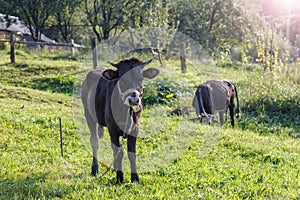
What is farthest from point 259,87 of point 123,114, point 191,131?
point 123,114

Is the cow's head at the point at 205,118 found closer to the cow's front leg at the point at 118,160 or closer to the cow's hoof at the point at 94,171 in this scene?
the cow's hoof at the point at 94,171

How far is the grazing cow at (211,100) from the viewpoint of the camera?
10.9 metres

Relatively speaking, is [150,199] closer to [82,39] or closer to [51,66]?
[51,66]

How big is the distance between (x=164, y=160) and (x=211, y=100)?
468cm

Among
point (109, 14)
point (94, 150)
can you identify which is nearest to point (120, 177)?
point (94, 150)

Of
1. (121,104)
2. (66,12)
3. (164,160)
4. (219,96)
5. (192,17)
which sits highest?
(66,12)

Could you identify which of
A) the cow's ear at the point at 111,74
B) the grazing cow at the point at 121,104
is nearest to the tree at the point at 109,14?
the grazing cow at the point at 121,104

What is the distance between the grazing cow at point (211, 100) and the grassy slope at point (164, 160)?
0.48 metres

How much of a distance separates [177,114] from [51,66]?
9.44 m

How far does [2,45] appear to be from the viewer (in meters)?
24.1

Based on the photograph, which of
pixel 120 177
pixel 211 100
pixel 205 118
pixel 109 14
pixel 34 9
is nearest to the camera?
pixel 120 177

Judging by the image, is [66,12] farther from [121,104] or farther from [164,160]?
[121,104]

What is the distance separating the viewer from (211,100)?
1107 cm

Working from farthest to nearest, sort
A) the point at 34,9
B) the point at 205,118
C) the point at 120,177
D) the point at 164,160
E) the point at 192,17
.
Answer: the point at 34,9 < the point at 192,17 < the point at 205,118 < the point at 164,160 < the point at 120,177
